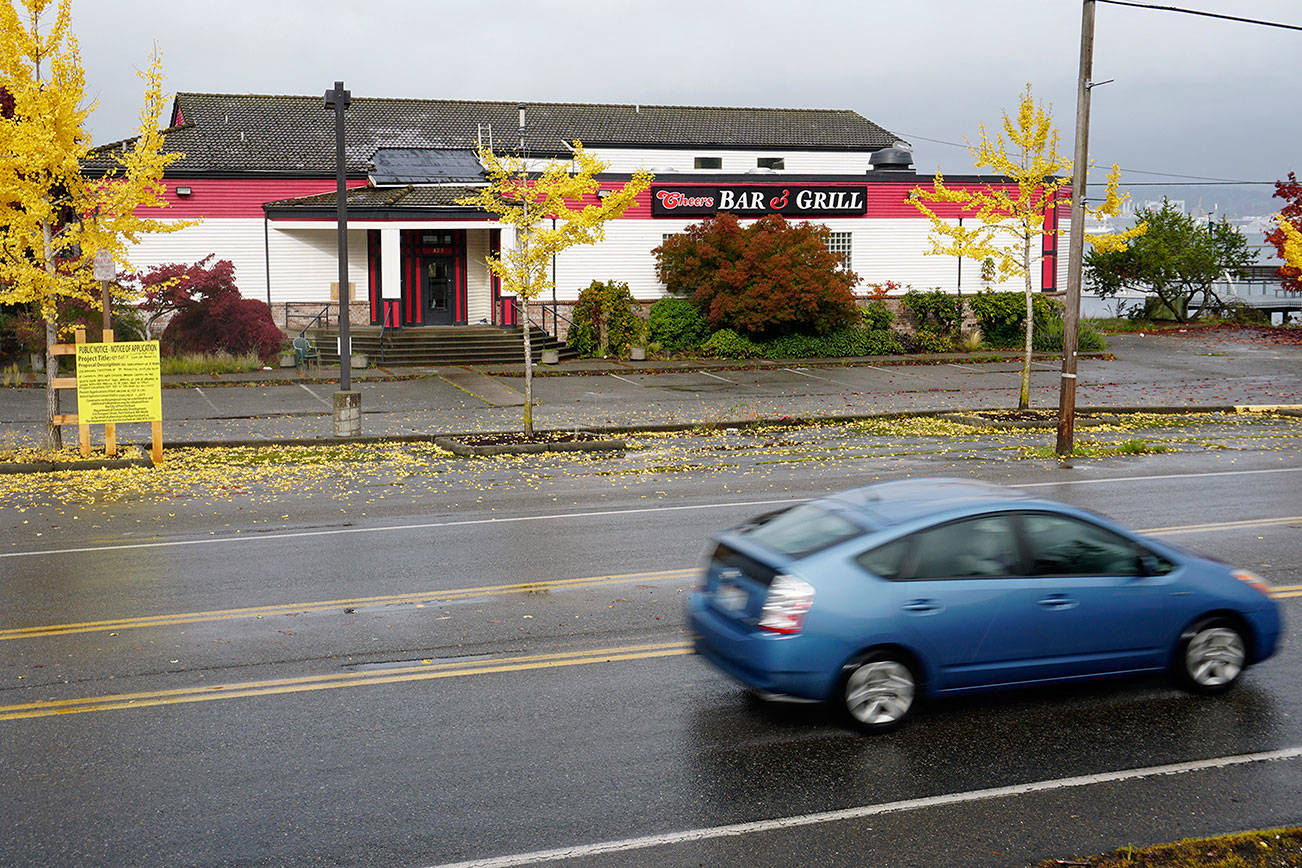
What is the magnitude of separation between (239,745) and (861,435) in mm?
15995

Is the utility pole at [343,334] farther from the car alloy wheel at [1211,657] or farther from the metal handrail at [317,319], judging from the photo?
the car alloy wheel at [1211,657]

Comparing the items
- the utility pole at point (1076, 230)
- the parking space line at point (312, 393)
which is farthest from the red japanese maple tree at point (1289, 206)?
the parking space line at point (312, 393)

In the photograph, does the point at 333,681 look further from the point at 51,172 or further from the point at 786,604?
the point at 51,172

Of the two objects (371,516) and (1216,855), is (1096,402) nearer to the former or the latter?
(371,516)

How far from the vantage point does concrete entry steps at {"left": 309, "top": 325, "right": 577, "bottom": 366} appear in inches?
1344

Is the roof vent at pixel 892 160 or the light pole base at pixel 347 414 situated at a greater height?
the roof vent at pixel 892 160

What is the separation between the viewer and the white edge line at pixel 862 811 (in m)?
5.73

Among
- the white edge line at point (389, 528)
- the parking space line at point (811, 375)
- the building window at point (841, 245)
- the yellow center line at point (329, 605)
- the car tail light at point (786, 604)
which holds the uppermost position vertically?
the building window at point (841, 245)

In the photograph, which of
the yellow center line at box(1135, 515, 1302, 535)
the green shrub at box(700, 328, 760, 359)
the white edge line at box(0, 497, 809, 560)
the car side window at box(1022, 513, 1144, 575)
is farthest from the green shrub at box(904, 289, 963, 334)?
the car side window at box(1022, 513, 1144, 575)

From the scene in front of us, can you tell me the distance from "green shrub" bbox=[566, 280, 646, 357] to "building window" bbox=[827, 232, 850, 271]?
7.68m

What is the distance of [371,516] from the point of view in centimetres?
1416

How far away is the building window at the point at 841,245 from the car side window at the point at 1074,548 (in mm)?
32969

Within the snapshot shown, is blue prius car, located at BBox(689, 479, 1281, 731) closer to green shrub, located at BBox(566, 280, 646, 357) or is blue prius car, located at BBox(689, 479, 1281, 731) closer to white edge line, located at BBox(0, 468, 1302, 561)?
white edge line, located at BBox(0, 468, 1302, 561)

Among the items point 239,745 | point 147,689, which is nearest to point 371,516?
point 147,689
